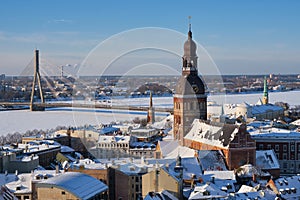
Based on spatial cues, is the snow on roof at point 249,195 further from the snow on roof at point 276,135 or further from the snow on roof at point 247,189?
the snow on roof at point 276,135

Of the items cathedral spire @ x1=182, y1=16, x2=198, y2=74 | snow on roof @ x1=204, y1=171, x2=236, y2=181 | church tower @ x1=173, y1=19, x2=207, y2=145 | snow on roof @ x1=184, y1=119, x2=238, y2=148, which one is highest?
cathedral spire @ x1=182, y1=16, x2=198, y2=74

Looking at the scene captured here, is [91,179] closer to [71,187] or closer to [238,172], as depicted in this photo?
[71,187]

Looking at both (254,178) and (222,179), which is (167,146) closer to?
(254,178)

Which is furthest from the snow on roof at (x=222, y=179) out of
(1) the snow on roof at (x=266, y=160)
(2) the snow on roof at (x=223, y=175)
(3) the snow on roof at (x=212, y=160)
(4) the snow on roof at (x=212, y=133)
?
(1) the snow on roof at (x=266, y=160)

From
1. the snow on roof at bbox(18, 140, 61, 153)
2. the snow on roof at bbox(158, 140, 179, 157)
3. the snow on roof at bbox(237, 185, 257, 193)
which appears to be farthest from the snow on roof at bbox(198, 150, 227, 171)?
the snow on roof at bbox(18, 140, 61, 153)

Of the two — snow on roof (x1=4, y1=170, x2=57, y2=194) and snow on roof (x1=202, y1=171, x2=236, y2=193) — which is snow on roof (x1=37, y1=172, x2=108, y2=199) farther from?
snow on roof (x1=202, y1=171, x2=236, y2=193)

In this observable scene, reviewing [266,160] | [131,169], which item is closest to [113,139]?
[266,160]
